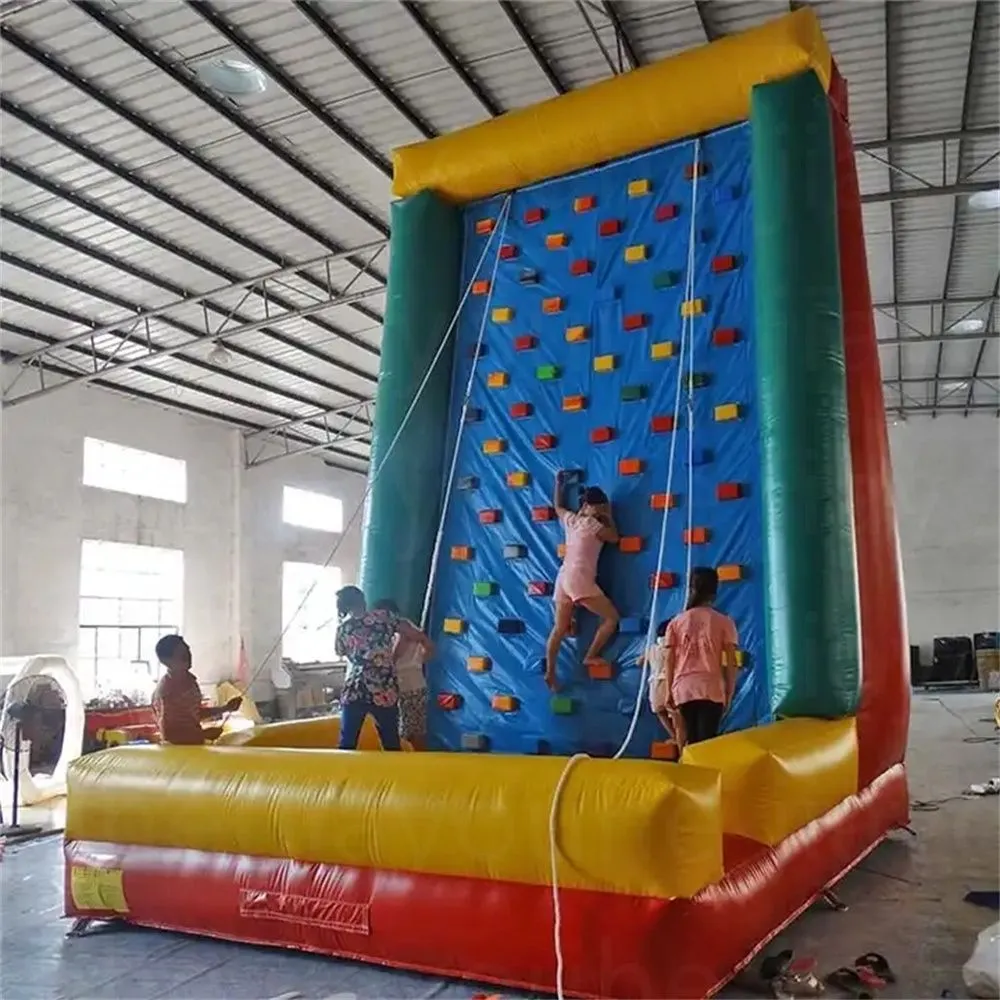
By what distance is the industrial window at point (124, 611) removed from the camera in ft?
35.9

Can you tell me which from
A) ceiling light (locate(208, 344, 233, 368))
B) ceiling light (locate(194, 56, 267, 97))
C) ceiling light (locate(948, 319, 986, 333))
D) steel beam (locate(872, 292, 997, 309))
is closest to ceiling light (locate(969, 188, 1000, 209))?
steel beam (locate(872, 292, 997, 309))

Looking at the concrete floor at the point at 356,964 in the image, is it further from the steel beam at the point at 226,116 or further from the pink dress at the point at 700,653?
the steel beam at the point at 226,116

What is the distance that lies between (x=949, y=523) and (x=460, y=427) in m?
12.5

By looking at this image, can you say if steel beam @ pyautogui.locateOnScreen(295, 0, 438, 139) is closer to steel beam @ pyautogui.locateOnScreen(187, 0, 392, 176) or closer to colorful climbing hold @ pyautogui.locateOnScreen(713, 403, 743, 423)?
steel beam @ pyautogui.locateOnScreen(187, 0, 392, 176)

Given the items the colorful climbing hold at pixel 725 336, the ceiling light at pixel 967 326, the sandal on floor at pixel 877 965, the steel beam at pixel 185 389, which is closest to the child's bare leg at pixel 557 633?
the colorful climbing hold at pixel 725 336

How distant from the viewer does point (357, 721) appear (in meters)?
3.92

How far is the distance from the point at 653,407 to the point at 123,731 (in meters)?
6.99

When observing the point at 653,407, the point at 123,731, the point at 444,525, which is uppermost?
the point at 653,407

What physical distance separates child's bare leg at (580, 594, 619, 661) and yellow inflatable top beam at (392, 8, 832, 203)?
215 centimetres

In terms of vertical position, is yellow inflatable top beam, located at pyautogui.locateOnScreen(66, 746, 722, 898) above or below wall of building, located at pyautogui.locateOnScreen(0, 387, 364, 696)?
below

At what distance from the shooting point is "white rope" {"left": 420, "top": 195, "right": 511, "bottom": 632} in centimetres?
484

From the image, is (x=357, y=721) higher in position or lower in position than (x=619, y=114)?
lower

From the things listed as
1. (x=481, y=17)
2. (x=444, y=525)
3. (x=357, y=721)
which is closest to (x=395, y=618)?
(x=357, y=721)

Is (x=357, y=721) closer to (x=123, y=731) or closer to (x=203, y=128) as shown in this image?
(x=203, y=128)
